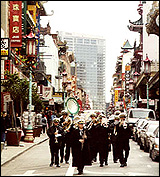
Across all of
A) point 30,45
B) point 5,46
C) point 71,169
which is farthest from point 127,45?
point 71,169

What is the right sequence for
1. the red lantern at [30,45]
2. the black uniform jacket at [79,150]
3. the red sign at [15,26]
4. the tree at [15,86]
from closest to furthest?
the black uniform jacket at [79,150], the red lantern at [30,45], the red sign at [15,26], the tree at [15,86]

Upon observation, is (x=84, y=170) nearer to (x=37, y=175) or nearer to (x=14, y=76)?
(x=37, y=175)

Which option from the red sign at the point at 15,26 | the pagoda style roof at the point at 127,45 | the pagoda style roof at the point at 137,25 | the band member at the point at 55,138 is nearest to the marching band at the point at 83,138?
the band member at the point at 55,138

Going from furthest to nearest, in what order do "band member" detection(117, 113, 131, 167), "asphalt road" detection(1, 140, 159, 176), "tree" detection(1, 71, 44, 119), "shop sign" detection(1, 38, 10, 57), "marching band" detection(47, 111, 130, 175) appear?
"tree" detection(1, 71, 44, 119)
"shop sign" detection(1, 38, 10, 57)
"band member" detection(117, 113, 131, 167)
"marching band" detection(47, 111, 130, 175)
"asphalt road" detection(1, 140, 159, 176)

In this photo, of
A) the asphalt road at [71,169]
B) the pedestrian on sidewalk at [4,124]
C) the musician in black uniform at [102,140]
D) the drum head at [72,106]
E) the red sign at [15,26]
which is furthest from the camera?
the drum head at [72,106]

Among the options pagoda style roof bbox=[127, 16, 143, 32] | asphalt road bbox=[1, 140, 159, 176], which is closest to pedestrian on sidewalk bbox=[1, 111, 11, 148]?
asphalt road bbox=[1, 140, 159, 176]

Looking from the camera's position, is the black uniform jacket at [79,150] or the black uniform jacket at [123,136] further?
the black uniform jacket at [123,136]

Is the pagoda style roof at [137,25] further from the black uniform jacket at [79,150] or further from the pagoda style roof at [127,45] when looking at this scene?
the black uniform jacket at [79,150]

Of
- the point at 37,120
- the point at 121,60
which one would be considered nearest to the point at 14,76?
the point at 37,120

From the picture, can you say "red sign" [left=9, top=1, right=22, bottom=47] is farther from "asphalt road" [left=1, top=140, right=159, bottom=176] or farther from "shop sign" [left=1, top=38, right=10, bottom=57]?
"asphalt road" [left=1, top=140, right=159, bottom=176]

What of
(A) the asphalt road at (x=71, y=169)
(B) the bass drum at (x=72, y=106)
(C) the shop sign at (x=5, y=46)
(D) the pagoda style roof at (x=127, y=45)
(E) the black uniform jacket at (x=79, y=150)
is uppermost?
(D) the pagoda style roof at (x=127, y=45)

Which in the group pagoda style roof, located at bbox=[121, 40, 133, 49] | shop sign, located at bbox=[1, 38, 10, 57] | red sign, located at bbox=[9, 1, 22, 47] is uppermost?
pagoda style roof, located at bbox=[121, 40, 133, 49]

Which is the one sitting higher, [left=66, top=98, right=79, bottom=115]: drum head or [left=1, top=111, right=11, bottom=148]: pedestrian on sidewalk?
[left=66, top=98, right=79, bottom=115]: drum head

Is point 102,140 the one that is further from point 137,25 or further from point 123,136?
point 137,25
